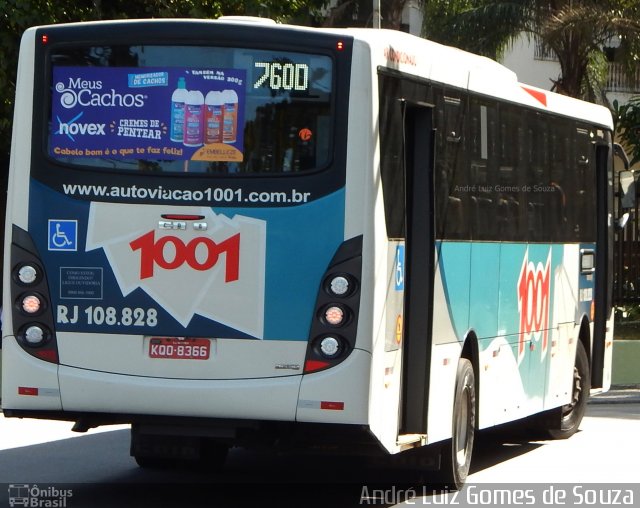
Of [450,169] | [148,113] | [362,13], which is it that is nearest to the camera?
[148,113]

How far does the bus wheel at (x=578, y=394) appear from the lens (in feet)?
49.4

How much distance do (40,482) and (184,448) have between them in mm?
1446

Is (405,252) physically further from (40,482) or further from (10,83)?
(10,83)

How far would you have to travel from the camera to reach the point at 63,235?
9.41 m

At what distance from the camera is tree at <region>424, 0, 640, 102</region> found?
28.4 meters

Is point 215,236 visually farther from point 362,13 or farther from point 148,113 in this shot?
point 362,13

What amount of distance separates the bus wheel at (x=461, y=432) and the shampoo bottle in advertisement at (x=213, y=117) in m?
2.80

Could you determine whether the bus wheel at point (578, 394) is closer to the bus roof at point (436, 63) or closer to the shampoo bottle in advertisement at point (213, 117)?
the bus roof at point (436, 63)

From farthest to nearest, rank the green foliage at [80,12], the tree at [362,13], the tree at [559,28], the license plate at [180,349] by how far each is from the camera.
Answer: the tree at [362,13]
the tree at [559,28]
the green foliage at [80,12]
the license plate at [180,349]

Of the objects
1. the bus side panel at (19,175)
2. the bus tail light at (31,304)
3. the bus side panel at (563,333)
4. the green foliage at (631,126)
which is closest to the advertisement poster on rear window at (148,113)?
the bus side panel at (19,175)

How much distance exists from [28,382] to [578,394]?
731 cm

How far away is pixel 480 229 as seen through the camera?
11336mm

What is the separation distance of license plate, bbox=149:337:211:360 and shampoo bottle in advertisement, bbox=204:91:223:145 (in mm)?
1209

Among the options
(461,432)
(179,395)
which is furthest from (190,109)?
(461,432)
